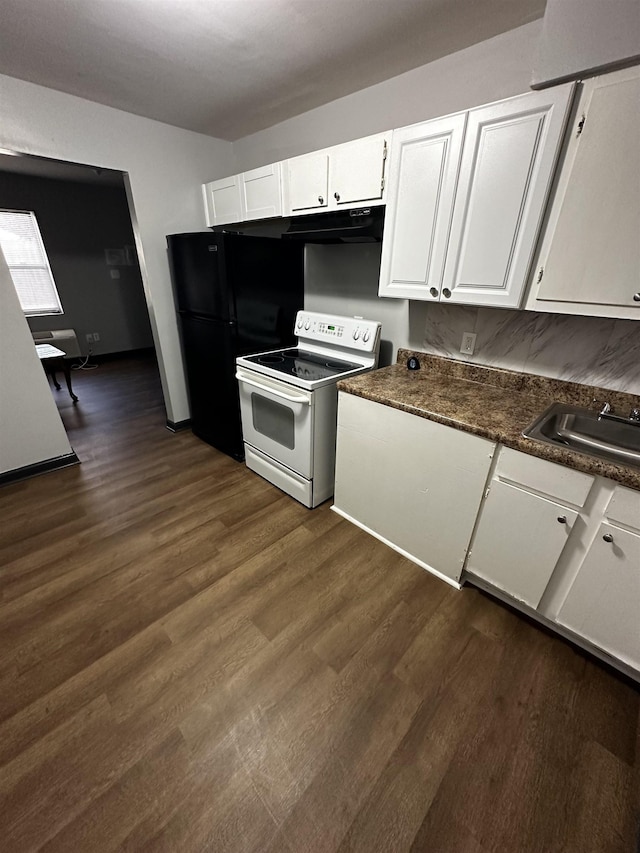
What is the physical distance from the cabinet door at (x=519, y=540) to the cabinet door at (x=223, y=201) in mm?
2488

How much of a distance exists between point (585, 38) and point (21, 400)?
3.25 m

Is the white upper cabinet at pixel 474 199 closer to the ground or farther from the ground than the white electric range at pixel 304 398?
farther from the ground

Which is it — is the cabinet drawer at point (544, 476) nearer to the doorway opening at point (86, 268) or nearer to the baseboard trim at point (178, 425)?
the baseboard trim at point (178, 425)

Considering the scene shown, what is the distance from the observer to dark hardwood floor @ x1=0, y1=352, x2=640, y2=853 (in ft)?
3.11

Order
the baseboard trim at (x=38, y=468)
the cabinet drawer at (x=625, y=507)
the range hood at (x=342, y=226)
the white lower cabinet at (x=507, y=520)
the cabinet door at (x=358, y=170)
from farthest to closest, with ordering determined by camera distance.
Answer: the baseboard trim at (x=38, y=468)
the range hood at (x=342, y=226)
the cabinet door at (x=358, y=170)
the white lower cabinet at (x=507, y=520)
the cabinet drawer at (x=625, y=507)

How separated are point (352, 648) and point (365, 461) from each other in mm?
853

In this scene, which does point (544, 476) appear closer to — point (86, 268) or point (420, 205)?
point (420, 205)

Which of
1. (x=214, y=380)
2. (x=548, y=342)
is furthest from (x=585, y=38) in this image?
(x=214, y=380)

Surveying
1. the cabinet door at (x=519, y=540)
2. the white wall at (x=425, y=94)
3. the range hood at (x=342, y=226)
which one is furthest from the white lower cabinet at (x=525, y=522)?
the white wall at (x=425, y=94)

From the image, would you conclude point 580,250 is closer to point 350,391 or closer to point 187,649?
point 350,391

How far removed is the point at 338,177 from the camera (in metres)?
1.78

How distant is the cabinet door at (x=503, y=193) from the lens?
1.19 m

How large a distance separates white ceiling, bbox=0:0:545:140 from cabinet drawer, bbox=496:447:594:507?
176cm

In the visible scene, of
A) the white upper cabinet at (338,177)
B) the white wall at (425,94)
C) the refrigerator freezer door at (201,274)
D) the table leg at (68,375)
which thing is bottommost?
the table leg at (68,375)
